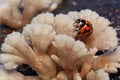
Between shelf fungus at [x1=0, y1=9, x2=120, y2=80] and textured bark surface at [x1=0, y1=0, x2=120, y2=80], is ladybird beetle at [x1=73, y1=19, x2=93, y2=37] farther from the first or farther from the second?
textured bark surface at [x1=0, y1=0, x2=120, y2=80]

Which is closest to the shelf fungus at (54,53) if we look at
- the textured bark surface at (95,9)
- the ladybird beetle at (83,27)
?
the ladybird beetle at (83,27)

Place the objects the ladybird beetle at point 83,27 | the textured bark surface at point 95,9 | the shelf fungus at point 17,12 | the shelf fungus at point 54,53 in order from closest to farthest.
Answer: the shelf fungus at point 54,53, the ladybird beetle at point 83,27, the textured bark surface at point 95,9, the shelf fungus at point 17,12

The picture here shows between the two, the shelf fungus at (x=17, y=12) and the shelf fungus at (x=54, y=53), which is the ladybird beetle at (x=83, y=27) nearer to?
the shelf fungus at (x=54, y=53)

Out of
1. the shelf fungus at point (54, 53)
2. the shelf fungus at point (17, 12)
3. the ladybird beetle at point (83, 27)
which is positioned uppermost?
the shelf fungus at point (17, 12)

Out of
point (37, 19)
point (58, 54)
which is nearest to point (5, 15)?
point (37, 19)

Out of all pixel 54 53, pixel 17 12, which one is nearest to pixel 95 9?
pixel 17 12

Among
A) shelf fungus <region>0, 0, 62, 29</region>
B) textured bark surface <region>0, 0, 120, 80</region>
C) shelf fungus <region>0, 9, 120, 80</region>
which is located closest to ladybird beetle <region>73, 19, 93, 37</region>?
shelf fungus <region>0, 9, 120, 80</region>

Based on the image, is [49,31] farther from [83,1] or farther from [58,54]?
[83,1]
